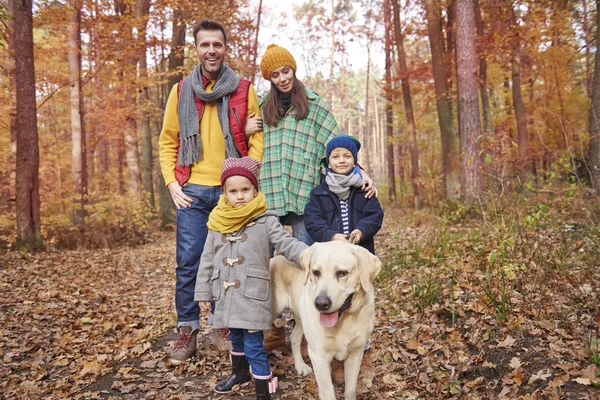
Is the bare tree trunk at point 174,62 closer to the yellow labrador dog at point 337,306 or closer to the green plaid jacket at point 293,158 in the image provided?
the green plaid jacket at point 293,158

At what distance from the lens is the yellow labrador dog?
2695 mm

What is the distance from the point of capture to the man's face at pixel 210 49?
386 centimetres

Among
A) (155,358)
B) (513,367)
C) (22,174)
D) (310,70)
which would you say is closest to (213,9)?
(22,174)

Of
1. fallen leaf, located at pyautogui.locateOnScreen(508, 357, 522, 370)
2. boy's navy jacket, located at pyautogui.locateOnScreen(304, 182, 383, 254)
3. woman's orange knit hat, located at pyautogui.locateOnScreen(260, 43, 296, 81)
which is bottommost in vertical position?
fallen leaf, located at pyautogui.locateOnScreen(508, 357, 522, 370)

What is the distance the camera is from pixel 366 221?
3438mm

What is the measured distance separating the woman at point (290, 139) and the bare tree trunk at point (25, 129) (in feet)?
23.1

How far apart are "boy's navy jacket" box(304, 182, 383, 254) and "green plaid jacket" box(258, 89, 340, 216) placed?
0.29 meters

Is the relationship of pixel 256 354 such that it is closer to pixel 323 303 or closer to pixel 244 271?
pixel 244 271

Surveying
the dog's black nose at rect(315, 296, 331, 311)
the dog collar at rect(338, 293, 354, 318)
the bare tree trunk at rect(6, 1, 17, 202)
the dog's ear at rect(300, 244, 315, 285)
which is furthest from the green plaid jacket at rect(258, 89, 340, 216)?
the bare tree trunk at rect(6, 1, 17, 202)

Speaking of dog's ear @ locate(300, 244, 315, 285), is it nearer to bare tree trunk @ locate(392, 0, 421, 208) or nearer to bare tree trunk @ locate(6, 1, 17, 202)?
bare tree trunk @ locate(6, 1, 17, 202)

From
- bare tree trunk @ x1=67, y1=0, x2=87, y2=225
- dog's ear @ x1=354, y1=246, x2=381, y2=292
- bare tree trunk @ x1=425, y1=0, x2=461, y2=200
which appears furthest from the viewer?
bare tree trunk @ x1=67, y1=0, x2=87, y2=225

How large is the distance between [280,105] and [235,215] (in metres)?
1.36

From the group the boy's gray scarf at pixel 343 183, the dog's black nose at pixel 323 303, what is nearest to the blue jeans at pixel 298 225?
the boy's gray scarf at pixel 343 183

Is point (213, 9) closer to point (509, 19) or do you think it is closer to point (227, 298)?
point (509, 19)
